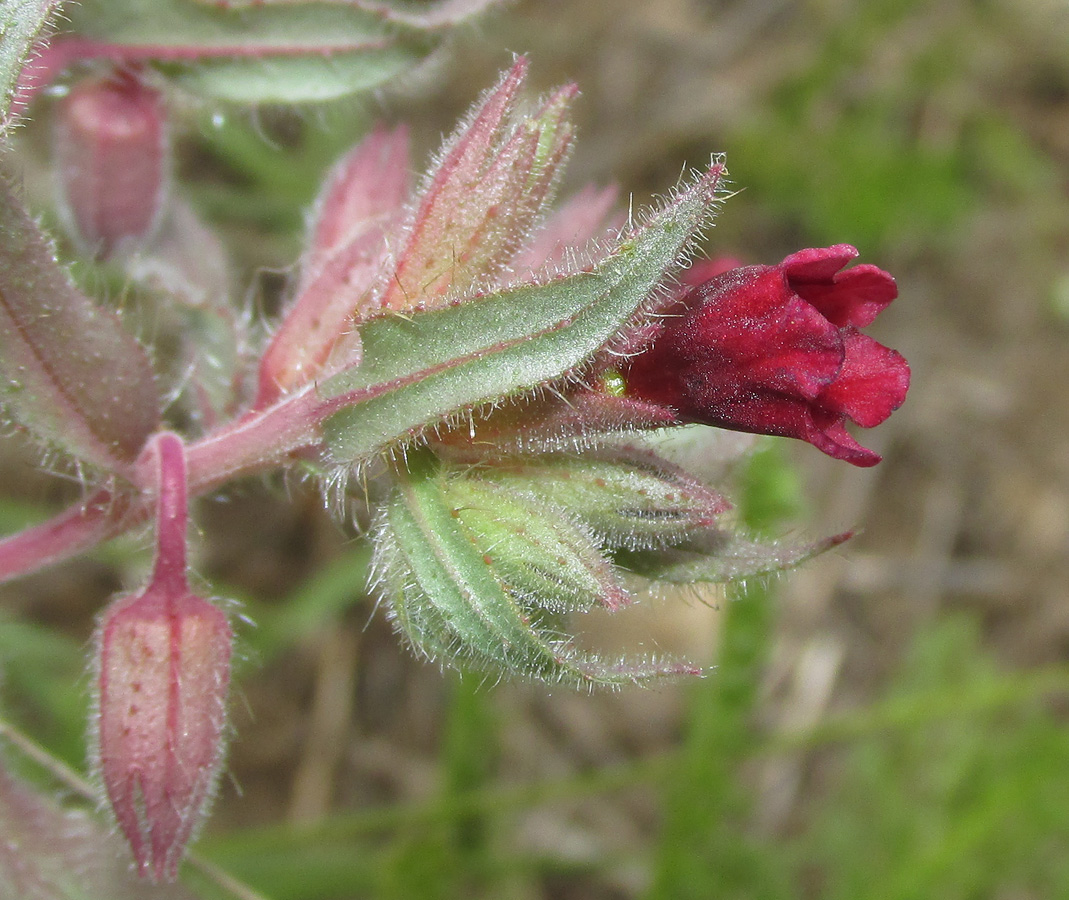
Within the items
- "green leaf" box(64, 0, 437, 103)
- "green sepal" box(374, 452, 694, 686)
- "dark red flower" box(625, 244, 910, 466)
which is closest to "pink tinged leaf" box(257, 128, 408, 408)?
"green sepal" box(374, 452, 694, 686)

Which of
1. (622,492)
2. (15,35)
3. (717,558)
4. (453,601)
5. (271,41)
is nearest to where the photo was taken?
(15,35)

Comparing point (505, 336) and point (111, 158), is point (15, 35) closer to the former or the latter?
point (505, 336)

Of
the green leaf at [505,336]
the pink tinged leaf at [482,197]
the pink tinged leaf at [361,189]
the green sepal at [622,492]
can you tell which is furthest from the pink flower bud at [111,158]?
the green sepal at [622,492]

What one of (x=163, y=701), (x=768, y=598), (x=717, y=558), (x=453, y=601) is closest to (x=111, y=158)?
(x=163, y=701)

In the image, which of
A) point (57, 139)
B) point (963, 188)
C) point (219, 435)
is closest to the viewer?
point (219, 435)

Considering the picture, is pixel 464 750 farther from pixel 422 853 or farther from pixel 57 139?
pixel 57 139

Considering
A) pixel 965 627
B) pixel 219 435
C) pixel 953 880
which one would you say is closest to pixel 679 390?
pixel 219 435

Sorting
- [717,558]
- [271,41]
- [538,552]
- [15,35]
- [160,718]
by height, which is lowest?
[160,718]
